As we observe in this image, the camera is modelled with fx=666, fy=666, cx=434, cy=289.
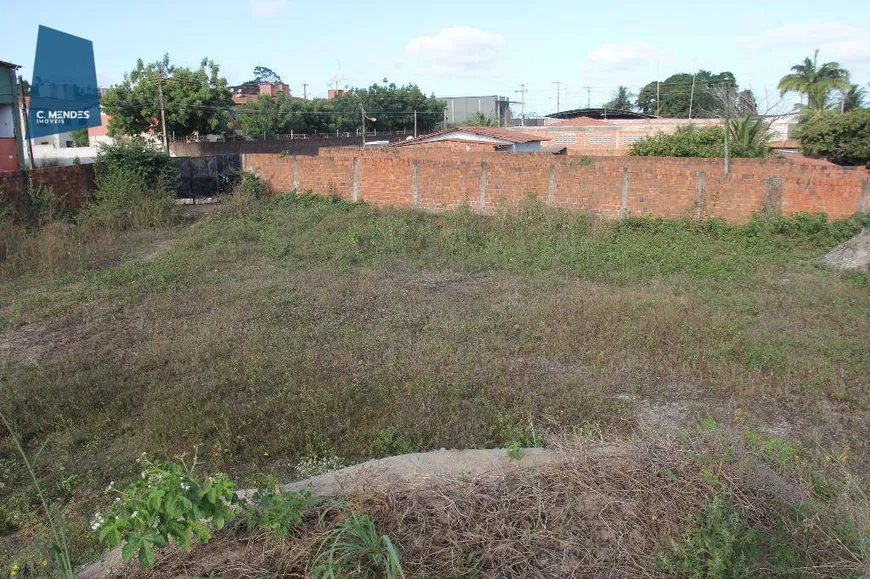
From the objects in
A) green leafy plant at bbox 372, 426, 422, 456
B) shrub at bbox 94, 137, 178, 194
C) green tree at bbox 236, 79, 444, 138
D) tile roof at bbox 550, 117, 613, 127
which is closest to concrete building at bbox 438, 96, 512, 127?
green tree at bbox 236, 79, 444, 138

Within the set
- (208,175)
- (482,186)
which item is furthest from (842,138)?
(208,175)

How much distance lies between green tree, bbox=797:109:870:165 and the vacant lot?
52.3 feet

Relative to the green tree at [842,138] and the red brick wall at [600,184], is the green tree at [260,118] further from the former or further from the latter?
the green tree at [842,138]

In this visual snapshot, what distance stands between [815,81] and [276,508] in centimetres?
4318

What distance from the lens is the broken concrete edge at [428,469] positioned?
322 cm

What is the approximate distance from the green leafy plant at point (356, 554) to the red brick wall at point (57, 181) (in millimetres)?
10990

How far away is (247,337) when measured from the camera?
6.63 m

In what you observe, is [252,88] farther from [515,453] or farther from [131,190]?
[515,453]

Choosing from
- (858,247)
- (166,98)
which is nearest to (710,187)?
(858,247)

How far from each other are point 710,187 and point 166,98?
25322 mm

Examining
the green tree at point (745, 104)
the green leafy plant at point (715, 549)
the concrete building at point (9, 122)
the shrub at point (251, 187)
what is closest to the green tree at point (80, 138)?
the concrete building at point (9, 122)

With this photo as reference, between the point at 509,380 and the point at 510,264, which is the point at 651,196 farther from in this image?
the point at 509,380

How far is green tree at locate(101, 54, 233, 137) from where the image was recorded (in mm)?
28891

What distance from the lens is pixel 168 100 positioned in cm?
2948
